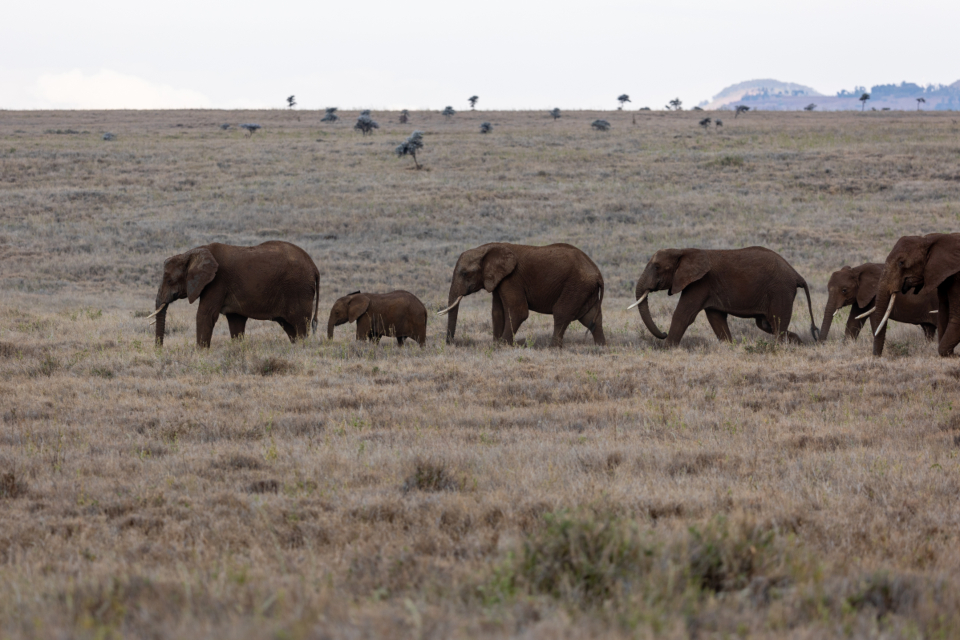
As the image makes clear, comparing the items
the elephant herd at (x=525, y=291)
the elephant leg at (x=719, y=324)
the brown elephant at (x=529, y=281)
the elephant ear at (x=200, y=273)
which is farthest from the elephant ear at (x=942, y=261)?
the elephant ear at (x=200, y=273)

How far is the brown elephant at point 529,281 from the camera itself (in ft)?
44.1

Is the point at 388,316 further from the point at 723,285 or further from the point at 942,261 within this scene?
the point at 942,261

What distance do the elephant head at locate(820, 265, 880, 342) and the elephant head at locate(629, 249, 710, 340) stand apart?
2369mm

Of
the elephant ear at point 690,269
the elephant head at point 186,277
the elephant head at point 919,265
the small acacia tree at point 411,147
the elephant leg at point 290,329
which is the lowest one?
the elephant leg at point 290,329

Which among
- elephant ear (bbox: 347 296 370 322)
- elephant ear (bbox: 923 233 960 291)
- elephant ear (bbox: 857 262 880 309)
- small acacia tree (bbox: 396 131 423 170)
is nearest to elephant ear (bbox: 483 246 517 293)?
elephant ear (bbox: 347 296 370 322)

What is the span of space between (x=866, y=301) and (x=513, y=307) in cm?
578

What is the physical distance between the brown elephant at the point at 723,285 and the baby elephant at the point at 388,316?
3.58 meters

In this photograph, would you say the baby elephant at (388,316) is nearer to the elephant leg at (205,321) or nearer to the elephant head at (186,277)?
the elephant leg at (205,321)

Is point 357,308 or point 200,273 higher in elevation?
point 200,273

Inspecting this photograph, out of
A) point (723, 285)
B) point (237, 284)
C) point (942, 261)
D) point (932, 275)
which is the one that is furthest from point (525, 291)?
point (942, 261)

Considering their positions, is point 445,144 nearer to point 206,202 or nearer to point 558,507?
point 206,202

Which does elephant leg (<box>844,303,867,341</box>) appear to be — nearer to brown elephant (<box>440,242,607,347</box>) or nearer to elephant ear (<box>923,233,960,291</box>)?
elephant ear (<box>923,233,960,291</box>)

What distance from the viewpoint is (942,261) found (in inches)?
406

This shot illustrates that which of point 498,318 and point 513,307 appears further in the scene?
point 498,318
